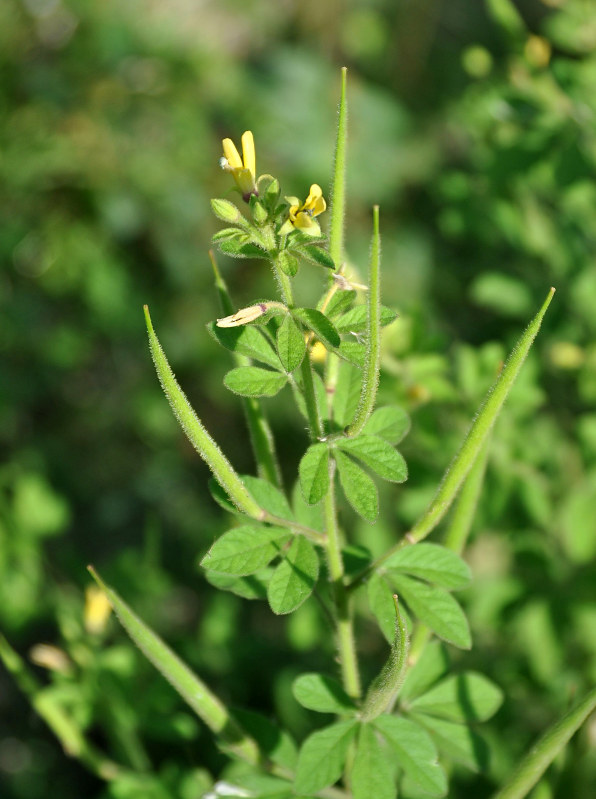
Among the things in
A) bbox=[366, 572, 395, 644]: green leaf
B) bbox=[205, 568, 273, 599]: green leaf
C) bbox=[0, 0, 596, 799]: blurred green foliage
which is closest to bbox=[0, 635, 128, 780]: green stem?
bbox=[0, 0, 596, 799]: blurred green foliage

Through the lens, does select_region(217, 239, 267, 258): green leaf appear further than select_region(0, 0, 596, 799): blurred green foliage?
No

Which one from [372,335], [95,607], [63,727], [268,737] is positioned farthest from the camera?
[95,607]

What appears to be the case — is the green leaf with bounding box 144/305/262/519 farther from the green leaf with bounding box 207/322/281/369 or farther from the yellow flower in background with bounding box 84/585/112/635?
the yellow flower in background with bounding box 84/585/112/635

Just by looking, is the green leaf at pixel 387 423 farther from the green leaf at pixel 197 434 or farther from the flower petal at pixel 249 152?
the flower petal at pixel 249 152

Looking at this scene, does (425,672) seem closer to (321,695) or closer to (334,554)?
(321,695)

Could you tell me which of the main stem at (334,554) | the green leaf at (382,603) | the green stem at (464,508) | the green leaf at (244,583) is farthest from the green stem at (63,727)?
the green stem at (464,508)

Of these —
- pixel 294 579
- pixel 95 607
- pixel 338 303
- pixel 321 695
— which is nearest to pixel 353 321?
pixel 338 303

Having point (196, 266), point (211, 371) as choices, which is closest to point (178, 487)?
point (211, 371)
